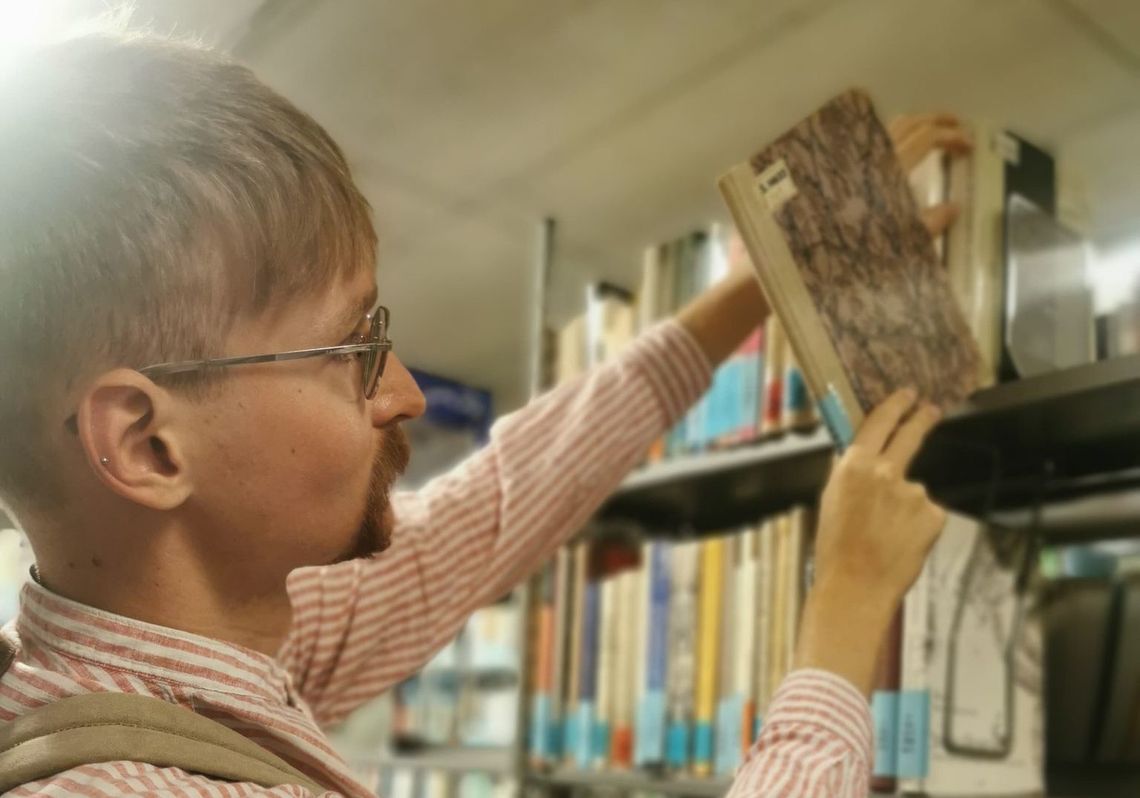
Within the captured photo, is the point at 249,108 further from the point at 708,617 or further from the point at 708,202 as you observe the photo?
the point at 708,202

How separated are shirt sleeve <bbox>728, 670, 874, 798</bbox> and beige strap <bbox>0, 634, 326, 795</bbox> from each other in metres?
0.31

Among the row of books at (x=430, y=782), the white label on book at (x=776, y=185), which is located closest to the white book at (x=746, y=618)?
the white label on book at (x=776, y=185)

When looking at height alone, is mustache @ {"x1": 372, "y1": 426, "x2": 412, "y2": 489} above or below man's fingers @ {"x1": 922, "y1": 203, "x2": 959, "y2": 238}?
below

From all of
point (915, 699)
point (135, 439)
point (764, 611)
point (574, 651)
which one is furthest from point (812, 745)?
point (574, 651)

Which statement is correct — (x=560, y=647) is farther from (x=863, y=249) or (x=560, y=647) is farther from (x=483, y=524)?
(x=863, y=249)

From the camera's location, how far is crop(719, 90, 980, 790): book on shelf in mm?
807

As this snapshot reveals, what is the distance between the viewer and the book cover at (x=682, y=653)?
4.49 feet

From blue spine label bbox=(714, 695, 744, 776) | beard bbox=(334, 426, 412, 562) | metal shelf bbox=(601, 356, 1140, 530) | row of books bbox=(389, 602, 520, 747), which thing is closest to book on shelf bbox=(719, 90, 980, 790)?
metal shelf bbox=(601, 356, 1140, 530)

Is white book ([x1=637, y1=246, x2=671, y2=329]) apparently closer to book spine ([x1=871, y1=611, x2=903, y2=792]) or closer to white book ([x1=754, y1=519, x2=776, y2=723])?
white book ([x1=754, y1=519, x2=776, y2=723])

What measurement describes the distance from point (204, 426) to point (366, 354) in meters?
0.13

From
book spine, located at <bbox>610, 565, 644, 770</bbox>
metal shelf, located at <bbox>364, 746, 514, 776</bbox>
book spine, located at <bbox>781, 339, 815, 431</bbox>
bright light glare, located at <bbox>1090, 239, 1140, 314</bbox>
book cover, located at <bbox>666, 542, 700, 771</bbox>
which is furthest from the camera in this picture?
metal shelf, located at <bbox>364, 746, 514, 776</bbox>

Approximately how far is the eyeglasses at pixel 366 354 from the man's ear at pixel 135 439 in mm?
47

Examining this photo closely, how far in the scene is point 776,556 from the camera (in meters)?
1.29

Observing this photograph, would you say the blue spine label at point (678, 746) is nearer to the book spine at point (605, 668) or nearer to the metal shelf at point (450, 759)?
the book spine at point (605, 668)
